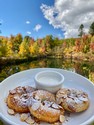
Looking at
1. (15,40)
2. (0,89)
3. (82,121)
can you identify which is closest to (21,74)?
(0,89)

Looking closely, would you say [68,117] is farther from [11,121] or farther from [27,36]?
[27,36]

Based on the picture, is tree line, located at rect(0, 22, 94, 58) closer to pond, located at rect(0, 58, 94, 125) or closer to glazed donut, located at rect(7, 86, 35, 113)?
pond, located at rect(0, 58, 94, 125)

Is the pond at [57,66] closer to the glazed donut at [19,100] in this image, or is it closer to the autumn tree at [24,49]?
the autumn tree at [24,49]

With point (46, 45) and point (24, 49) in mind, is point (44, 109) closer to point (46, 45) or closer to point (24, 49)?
point (24, 49)

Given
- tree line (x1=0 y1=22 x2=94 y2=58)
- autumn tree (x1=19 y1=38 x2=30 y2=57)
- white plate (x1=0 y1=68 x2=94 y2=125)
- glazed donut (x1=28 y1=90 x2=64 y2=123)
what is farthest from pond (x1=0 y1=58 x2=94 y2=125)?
glazed donut (x1=28 y1=90 x2=64 y2=123)

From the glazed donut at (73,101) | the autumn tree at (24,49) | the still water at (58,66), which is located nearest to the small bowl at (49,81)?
the glazed donut at (73,101)

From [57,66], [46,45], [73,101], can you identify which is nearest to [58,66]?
[57,66]

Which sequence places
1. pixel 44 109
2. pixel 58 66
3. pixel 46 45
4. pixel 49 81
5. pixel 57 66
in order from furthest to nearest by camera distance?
pixel 46 45
pixel 58 66
pixel 57 66
pixel 49 81
pixel 44 109
